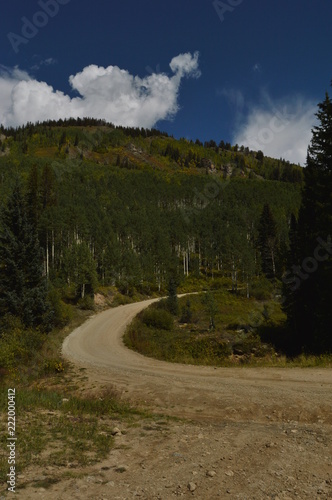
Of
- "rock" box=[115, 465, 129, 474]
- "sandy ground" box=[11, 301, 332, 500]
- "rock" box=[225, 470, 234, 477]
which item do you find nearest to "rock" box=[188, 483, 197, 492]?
A: "sandy ground" box=[11, 301, 332, 500]

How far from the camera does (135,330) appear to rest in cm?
2741

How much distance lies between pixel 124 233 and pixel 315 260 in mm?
69766

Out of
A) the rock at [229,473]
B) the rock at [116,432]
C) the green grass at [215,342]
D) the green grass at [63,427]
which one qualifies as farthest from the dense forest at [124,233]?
the rock at [229,473]

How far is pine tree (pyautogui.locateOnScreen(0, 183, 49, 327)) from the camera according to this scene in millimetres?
23781

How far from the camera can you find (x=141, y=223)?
88500 mm

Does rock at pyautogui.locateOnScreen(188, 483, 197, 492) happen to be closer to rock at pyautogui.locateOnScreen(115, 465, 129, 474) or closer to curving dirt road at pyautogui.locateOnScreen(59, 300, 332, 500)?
curving dirt road at pyautogui.locateOnScreen(59, 300, 332, 500)

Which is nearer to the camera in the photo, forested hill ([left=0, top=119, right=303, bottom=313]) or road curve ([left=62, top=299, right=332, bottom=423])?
road curve ([left=62, top=299, right=332, bottom=423])

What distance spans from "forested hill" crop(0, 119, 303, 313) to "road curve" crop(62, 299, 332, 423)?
634 inches

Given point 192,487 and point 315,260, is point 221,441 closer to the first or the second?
point 192,487

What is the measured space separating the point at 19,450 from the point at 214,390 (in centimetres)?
728

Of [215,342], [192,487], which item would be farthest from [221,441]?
[215,342]

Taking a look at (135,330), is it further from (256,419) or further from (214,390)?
(256,419)

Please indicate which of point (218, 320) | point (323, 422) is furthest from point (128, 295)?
point (323, 422)

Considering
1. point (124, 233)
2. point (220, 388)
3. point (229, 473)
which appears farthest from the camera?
point (124, 233)
